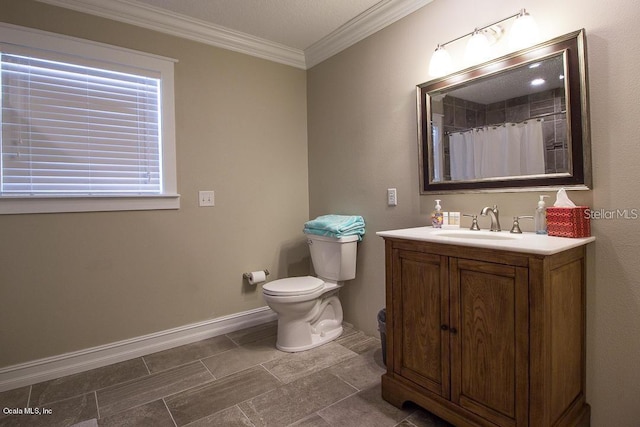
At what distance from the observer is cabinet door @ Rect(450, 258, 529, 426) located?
131 centimetres

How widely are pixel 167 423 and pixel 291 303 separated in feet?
3.09

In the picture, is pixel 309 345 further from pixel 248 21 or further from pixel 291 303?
pixel 248 21

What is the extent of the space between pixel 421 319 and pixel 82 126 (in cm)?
237

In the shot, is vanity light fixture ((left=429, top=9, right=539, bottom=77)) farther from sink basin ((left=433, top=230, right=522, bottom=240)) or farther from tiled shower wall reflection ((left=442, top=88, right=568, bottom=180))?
sink basin ((left=433, top=230, right=522, bottom=240))

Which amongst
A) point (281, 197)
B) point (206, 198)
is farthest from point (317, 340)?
point (206, 198)

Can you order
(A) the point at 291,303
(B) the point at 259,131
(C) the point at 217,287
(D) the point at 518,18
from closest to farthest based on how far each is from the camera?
(D) the point at 518,18
(A) the point at 291,303
(C) the point at 217,287
(B) the point at 259,131

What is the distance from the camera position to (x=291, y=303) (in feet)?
7.55

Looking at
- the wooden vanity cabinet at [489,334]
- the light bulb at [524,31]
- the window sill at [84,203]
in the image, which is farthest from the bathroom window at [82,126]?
the light bulb at [524,31]

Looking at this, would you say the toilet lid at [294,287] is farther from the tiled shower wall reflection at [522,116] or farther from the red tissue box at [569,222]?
the red tissue box at [569,222]

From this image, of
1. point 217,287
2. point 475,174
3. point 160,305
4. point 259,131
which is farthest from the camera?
point 259,131

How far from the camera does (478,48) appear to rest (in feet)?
5.92

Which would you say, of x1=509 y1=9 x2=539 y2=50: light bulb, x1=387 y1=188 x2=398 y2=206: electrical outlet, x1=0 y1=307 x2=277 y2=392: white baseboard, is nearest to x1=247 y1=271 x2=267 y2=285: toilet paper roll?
x1=0 y1=307 x2=277 y2=392: white baseboard

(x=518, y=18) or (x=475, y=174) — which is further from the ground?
(x=518, y=18)

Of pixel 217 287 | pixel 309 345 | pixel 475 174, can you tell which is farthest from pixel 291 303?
pixel 475 174
